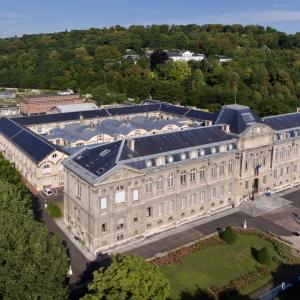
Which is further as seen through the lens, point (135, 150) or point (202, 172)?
point (202, 172)

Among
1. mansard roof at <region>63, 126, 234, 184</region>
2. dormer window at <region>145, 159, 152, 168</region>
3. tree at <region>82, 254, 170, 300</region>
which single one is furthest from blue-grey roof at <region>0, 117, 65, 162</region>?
tree at <region>82, 254, 170, 300</region>

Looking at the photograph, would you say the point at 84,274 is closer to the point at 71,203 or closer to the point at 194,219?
the point at 71,203

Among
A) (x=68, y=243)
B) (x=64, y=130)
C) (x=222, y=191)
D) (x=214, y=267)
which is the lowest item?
(x=214, y=267)

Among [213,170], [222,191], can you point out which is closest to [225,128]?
[213,170]

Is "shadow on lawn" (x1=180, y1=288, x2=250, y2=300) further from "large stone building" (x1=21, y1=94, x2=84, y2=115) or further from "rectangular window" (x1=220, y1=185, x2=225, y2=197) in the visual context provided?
"large stone building" (x1=21, y1=94, x2=84, y2=115)

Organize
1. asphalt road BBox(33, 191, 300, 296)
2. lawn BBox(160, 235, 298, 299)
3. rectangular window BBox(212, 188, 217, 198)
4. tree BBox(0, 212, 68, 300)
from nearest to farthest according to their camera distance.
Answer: tree BBox(0, 212, 68, 300) → lawn BBox(160, 235, 298, 299) → asphalt road BBox(33, 191, 300, 296) → rectangular window BBox(212, 188, 217, 198)

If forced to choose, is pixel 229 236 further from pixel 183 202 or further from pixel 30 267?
pixel 30 267

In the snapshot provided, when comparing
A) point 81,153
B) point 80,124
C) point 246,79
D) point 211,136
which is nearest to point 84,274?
point 81,153

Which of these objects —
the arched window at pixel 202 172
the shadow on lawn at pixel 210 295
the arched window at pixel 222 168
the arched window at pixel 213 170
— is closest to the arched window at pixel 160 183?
the arched window at pixel 202 172
